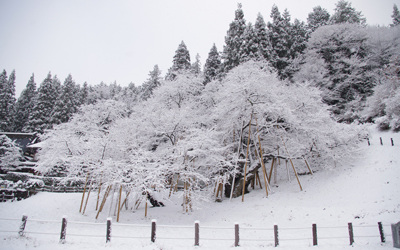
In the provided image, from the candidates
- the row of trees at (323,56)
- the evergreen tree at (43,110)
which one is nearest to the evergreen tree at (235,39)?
the row of trees at (323,56)

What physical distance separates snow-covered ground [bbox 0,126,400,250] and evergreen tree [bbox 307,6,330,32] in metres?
25.6

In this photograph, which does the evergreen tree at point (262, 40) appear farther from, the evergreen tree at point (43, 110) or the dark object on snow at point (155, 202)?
the evergreen tree at point (43, 110)

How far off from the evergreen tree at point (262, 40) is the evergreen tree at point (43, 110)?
36568 millimetres

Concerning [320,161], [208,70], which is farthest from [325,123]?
[208,70]

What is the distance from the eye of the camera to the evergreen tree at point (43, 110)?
36781 mm

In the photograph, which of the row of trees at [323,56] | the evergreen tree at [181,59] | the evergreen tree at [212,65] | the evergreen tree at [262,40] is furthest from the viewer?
the evergreen tree at [212,65]

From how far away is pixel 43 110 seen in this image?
37.7m

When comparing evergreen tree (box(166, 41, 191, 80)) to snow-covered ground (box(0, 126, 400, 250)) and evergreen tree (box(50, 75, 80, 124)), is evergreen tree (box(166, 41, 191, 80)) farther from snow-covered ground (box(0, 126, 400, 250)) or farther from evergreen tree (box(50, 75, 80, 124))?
evergreen tree (box(50, 75, 80, 124))

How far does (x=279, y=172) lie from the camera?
792 inches

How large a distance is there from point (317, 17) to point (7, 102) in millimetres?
59623

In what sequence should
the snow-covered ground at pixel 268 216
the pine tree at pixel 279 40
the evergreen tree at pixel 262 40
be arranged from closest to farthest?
1. the snow-covered ground at pixel 268 216
2. the evergreen tree at pixel 262 40
3. the pine tree at pixel 279 40

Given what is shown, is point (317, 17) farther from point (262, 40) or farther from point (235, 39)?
point (235, 39)

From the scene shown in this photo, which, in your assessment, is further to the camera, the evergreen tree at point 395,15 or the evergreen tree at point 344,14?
the evergreen tree at point 395,15

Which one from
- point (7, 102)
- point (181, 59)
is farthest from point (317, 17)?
point (7, 102)
